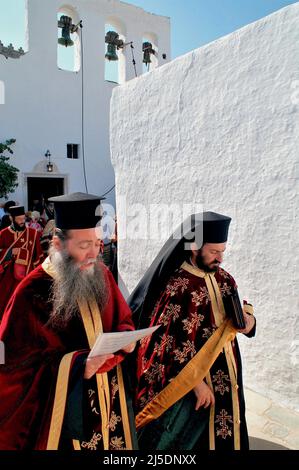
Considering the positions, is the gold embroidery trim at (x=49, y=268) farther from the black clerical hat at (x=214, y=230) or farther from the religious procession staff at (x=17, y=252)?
the religious procession staff at (x=17, y=252)

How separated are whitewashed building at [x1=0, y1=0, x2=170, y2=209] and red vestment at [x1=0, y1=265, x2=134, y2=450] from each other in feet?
40.0

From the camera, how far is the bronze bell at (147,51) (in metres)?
15.8

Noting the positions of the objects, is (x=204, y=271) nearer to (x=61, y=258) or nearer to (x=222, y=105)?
(x=61, y=258)

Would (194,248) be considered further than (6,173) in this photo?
No

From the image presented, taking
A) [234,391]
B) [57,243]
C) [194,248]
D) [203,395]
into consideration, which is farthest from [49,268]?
[234,391]

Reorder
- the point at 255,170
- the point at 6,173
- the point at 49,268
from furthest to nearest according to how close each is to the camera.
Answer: the point at 6,173 < the point at 255,170 < the point at 49,268

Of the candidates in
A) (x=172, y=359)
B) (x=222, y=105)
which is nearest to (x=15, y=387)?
(x=172, y=359)

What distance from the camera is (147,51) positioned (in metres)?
15.8

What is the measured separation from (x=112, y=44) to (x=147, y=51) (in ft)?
5.32

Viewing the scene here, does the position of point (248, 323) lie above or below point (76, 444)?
above

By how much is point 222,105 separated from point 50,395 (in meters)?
3.74

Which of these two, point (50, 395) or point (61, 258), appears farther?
point (61, 258)

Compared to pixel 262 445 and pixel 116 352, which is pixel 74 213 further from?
pixel 262 445

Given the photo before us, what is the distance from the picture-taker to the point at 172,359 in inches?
104
